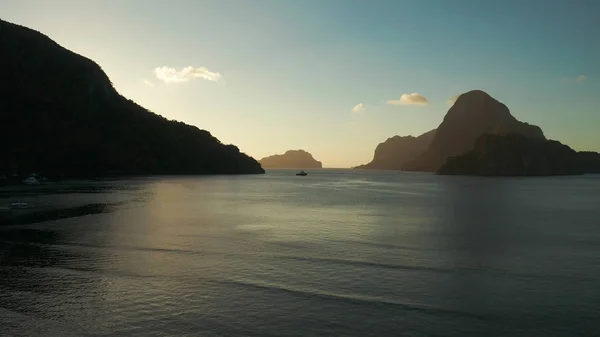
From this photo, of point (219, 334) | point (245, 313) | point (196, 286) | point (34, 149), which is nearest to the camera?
point (219, 334)

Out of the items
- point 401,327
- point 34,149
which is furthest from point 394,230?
point 34,149

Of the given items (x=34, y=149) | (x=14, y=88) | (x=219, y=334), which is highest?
(x=14, y=88)

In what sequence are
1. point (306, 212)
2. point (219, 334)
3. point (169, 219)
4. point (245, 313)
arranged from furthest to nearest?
point (306, 212) → point (169, 219) → point (245, 313) → point (219, 334)

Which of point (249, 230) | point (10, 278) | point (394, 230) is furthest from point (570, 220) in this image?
point (10, 278)

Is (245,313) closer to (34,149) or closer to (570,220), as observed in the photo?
(570,220)

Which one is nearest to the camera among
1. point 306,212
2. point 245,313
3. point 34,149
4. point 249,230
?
point 245,313

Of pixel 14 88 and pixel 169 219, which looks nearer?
pixel 169 219

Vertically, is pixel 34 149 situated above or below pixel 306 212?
above

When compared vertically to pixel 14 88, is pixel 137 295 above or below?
below

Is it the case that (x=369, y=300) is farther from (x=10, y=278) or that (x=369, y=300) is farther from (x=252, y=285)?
(x=10, y=278)
